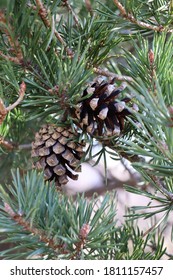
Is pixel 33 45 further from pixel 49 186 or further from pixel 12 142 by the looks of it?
pixel 12 142

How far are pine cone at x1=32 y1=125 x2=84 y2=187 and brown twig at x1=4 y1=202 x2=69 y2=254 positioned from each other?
0.31 feet

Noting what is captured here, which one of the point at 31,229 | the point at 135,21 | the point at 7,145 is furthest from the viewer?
the point at 7,145

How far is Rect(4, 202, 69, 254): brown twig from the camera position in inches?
12.8

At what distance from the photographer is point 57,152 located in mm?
431

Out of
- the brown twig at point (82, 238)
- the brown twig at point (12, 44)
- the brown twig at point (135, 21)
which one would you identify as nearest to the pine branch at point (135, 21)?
the brown twig at point (135, 21)

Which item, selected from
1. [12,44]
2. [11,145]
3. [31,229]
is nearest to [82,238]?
[31,229]

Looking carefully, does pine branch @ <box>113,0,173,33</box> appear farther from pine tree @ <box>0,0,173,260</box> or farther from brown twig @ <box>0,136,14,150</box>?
brown twig @ <box>0,136,14,150</box>

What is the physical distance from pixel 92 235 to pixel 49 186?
0.06 metres

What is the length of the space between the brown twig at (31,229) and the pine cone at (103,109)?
103 millimetres

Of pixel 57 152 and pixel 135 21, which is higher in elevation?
pixel 135 21

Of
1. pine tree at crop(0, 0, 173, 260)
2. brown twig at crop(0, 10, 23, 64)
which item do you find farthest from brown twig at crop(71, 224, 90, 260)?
brown twig at crop(0, 10, 23, 64)

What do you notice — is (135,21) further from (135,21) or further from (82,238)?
(82,238)

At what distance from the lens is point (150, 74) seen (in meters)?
0.41

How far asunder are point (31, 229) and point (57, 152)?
110 mm
